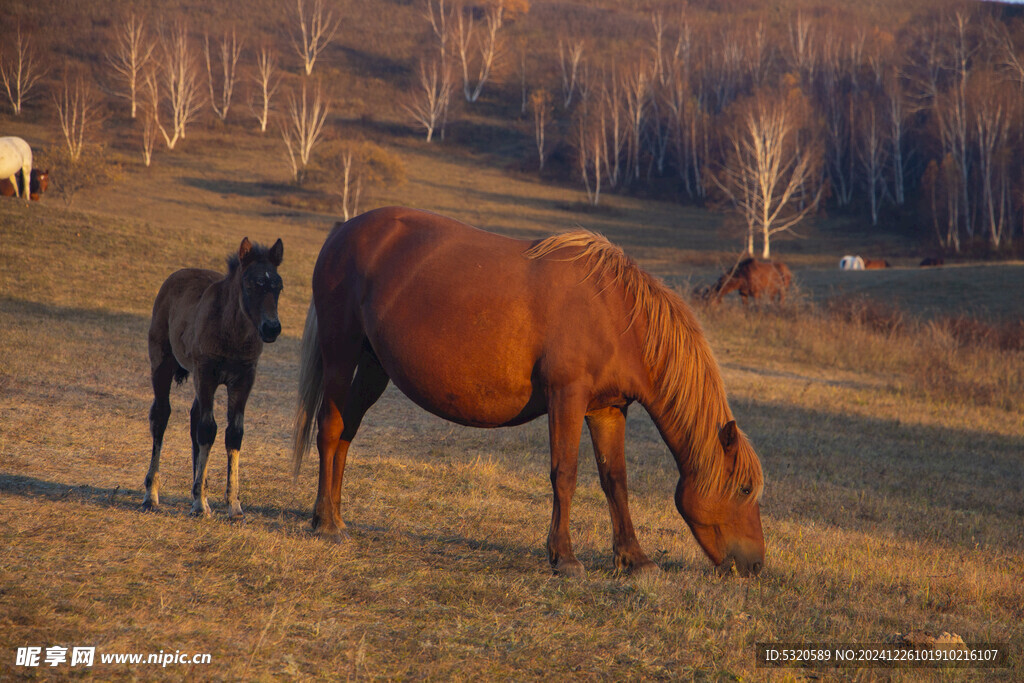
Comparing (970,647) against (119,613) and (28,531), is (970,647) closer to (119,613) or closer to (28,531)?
(119,613)

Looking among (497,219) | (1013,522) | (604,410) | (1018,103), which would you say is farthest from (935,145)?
(604,410)

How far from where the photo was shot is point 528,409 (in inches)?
200

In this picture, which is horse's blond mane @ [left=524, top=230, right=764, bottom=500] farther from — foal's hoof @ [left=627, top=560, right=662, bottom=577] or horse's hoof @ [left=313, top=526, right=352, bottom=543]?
horse's hoof @ [left=313, top=526, right=352, bottom=543]

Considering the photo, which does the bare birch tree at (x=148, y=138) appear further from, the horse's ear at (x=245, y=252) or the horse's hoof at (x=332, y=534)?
the horse's hoof at (x=332, y=534)

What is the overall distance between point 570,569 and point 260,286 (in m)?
2.96

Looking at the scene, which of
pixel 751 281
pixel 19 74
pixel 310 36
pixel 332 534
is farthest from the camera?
pixel 310 36

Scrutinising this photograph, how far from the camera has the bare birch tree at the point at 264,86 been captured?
209 ft

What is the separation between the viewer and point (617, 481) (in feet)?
16.7

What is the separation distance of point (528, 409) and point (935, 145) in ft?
197

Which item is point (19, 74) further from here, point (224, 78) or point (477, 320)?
point (477, 320)

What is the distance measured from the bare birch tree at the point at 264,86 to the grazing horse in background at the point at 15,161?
3847 centimetres

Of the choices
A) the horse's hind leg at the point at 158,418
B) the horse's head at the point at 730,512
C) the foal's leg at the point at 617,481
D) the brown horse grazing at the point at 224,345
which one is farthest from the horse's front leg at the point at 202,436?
the horse's head at the point at 730,512

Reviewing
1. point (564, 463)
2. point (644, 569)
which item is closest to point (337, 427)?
point (564, 463)

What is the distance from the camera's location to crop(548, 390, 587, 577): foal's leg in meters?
4.78
